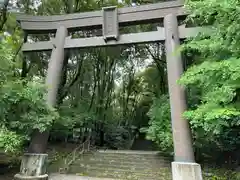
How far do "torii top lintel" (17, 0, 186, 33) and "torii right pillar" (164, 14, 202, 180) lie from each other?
1.19 feet

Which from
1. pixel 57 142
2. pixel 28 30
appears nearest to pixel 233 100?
pixel 28 30

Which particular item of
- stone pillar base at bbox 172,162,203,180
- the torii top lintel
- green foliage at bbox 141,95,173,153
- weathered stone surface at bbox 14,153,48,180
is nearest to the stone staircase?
green foliage at bbox 141,95,173,153

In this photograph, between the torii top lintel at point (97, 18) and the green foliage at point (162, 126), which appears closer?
the green foliage at point (162, 126)

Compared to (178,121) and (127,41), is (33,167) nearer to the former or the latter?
(178,121)

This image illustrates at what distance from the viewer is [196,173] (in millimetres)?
5684

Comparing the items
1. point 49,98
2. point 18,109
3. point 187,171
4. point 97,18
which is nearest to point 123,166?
point 187,171

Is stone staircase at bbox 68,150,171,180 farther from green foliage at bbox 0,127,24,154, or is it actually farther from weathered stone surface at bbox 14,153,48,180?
green foliage at bbox 0,127,24,154

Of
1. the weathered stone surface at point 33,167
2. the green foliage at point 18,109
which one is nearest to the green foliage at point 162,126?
the green foliage at point 18,109

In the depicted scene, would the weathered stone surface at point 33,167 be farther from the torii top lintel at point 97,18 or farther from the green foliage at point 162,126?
the torii top lintel at point 97,18

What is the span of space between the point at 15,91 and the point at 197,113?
4.45m

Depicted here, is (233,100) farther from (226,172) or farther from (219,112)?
(226,172)

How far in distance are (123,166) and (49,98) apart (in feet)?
11.9

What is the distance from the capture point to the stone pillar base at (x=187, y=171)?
18.6 ft

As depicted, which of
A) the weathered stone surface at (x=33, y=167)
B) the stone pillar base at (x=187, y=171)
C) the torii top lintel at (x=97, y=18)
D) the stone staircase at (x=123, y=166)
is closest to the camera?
the stone pillar base at (x=187, y=171)
